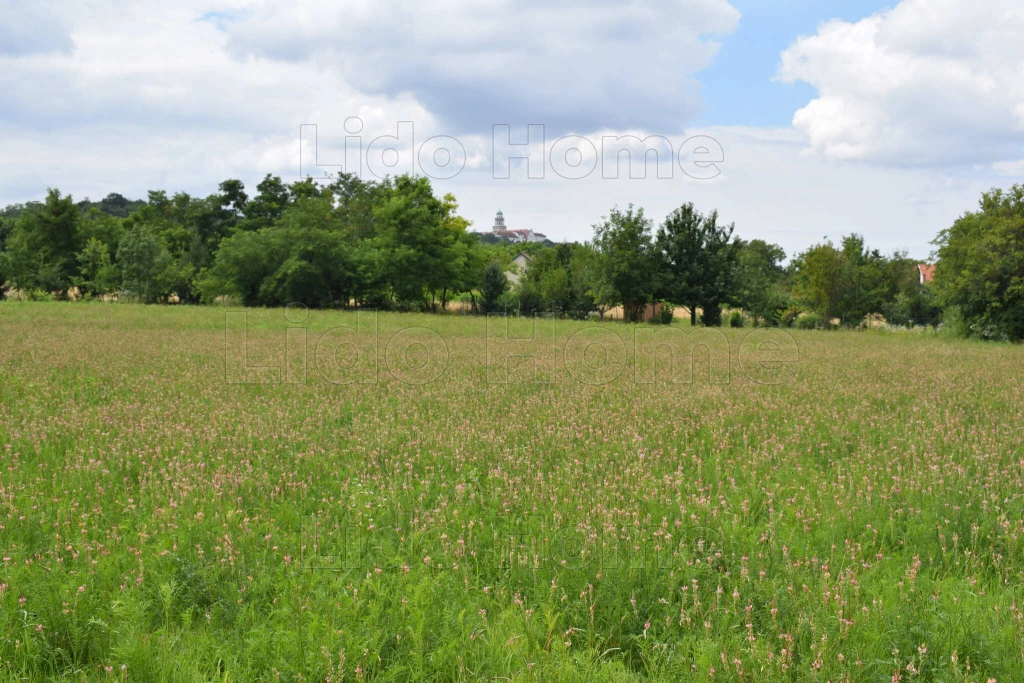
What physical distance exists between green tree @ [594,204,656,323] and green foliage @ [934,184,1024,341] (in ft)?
65.5

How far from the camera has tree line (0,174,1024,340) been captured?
4922 centimetres

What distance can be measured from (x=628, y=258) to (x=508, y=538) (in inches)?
1783

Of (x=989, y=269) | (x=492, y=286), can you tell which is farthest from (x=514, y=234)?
(x=989, y=269)

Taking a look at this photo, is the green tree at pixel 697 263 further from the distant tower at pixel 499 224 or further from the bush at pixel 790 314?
the distant tower at pixel 499 224

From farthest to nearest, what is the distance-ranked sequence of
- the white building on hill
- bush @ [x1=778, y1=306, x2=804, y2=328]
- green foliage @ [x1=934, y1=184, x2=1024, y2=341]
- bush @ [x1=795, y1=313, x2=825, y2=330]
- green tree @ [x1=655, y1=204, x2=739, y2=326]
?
the white building on hill
bush @ [x1=778, y1=306, x2=804, y2=328]
bush @ [x1=795, y1=313, x2=825, y2=330]
green tree @ [x1=655, y1=204, x2=739, y2=326]
green foliage @ [x1=934, y1=184, x2=1024, y2=341]

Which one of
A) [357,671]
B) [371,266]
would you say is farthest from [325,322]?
[357,671]

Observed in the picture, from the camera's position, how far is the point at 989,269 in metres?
29.4

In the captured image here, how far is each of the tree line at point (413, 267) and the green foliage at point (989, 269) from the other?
0.38 metres

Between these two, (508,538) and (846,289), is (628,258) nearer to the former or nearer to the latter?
(846,289)

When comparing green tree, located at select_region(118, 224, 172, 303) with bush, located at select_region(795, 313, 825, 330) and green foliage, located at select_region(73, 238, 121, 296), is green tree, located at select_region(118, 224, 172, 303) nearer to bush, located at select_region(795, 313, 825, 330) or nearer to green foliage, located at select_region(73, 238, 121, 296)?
green foliage, located at select_region(73, 238, 121, 296)

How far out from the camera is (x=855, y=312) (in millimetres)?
55938

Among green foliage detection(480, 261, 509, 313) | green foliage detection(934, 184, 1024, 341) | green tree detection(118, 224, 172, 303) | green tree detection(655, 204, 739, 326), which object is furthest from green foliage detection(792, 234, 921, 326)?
green tree detection(118, 224, 172, 303)

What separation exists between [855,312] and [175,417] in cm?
5878

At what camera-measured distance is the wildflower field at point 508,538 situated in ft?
11.5
